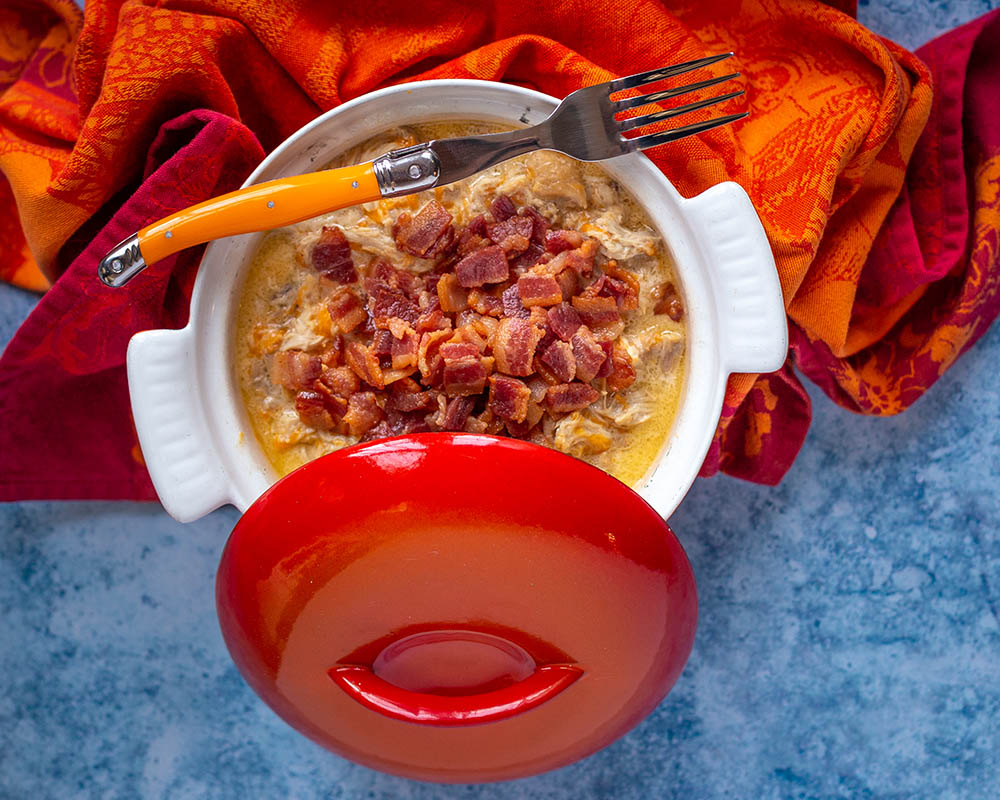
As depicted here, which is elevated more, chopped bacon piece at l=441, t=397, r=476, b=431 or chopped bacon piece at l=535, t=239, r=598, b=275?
chopped bacon piece at l=535, t=239, r=598, b=275

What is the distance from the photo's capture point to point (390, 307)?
1664mm

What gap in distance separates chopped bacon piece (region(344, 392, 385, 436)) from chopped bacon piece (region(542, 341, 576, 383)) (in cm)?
33

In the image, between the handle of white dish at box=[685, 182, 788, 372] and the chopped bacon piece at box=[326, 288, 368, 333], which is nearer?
the handle of white dish at box=[685, 182, 788, 372]

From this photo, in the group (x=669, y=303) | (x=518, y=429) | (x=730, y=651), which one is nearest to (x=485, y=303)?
(x=518, y=429)

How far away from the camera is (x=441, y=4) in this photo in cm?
179

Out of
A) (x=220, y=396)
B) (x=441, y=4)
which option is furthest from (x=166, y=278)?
(x=441, y=4)

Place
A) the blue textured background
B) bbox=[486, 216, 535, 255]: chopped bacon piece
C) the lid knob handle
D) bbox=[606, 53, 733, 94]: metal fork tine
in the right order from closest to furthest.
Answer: the lid knob handle → bbox=[606, 53, 733, 94]: metal fork tine → bbox=[486, 216, 535, 255]: chopped bacon piece → the blue textured background

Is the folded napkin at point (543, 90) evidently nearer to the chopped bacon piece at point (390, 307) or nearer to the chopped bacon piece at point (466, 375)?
the chopped bacon piece at point (390, 307)

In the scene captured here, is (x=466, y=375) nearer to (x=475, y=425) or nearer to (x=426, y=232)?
(x=475, y=425)

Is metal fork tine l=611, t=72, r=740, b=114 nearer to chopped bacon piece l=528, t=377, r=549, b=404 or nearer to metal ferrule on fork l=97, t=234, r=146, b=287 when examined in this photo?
chopped bacon piece l=528, t=377, r=549, b=404

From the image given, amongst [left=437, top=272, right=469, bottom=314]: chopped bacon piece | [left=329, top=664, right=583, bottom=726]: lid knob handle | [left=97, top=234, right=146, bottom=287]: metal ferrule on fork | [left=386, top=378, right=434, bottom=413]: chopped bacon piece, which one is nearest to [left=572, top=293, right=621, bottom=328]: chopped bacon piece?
[left=437, top=272, right=469, bottom=314]: chopped bacon piece

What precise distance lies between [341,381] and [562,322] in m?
0.42

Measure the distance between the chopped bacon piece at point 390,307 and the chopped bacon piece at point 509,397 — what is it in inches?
7.5

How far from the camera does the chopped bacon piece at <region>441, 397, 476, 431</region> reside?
1632mm
